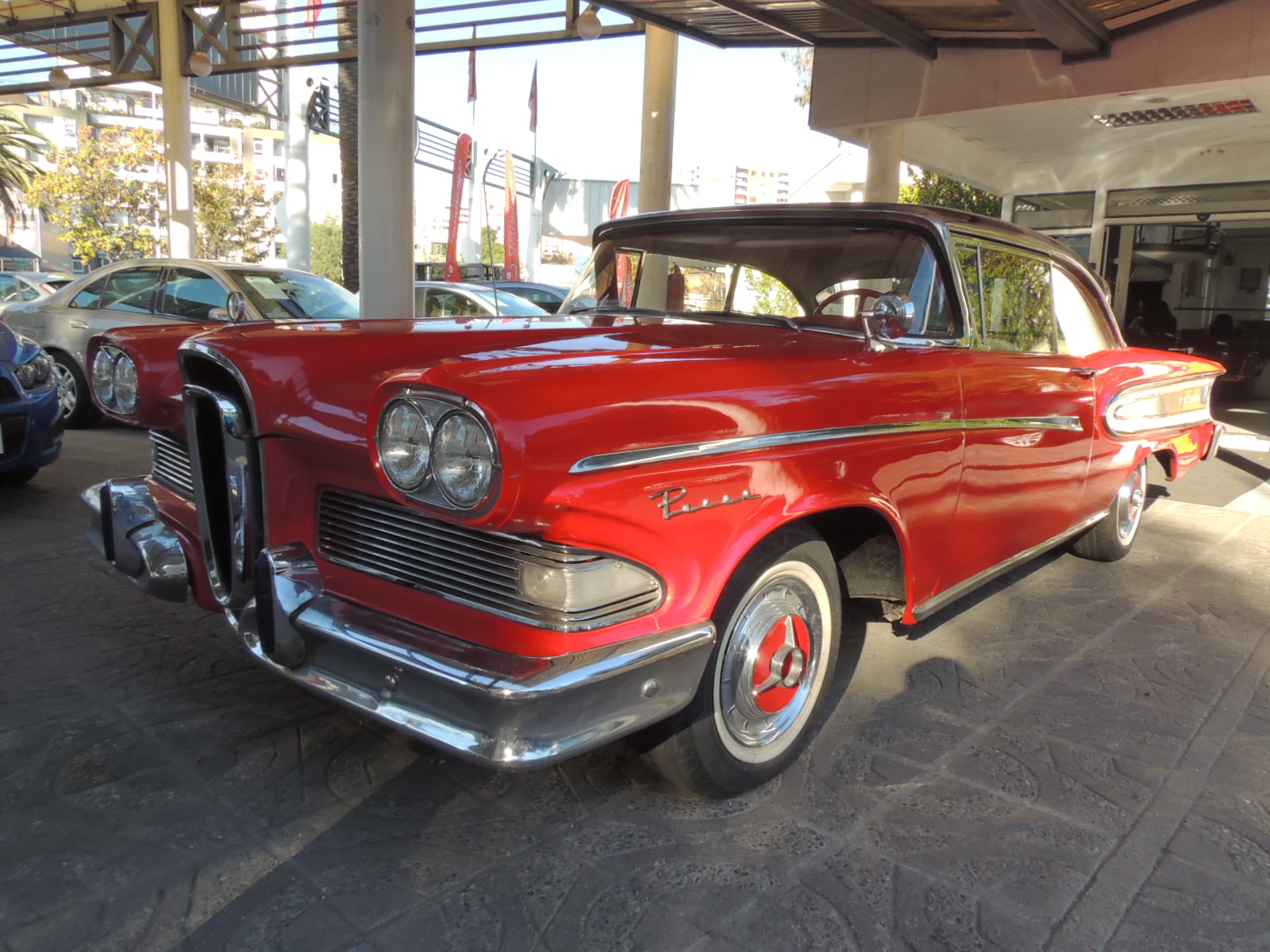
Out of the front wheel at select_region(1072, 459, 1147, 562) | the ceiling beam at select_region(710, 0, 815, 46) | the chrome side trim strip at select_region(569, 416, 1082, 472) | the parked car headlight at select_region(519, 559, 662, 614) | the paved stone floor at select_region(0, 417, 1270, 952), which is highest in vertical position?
the ceiling beam at select_region(710, 0, 815, 46)

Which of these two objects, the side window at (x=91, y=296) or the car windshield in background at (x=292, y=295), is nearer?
the car windshield in background at (x=292, y=295)

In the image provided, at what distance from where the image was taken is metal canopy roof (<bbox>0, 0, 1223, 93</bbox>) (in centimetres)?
780

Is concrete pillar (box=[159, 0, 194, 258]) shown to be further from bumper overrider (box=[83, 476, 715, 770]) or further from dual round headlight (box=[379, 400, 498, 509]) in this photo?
dual round headlight (box=[379, 400, 498, 509])

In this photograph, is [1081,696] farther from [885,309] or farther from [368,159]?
[368,159]

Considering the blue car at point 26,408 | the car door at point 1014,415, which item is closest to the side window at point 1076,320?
the car door at point 1014,415

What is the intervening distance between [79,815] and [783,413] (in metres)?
1.89

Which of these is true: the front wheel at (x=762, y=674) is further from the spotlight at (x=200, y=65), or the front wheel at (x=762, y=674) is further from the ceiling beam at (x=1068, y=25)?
the spotlight at (x=200, y=65)

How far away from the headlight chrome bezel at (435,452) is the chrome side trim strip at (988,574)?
63.4 inches

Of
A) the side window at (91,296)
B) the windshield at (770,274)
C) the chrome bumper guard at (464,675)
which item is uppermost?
the windshield at (770,274)

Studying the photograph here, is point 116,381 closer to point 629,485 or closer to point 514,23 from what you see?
point 629,485

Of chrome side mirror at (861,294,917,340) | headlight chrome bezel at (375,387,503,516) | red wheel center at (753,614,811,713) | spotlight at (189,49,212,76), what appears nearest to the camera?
headlight chrome bezel at (375,387,503,516)

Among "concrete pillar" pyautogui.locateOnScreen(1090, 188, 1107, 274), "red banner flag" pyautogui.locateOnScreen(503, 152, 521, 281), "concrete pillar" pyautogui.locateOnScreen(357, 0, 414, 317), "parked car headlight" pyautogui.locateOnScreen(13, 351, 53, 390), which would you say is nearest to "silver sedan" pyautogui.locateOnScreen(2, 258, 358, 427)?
"concrete pillar" pyautogui.locateOnScreen(357, 0, 414, 317)

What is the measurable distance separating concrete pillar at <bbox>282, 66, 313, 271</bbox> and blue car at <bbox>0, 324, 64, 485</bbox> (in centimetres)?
1435

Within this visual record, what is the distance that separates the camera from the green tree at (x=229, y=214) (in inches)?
1225
